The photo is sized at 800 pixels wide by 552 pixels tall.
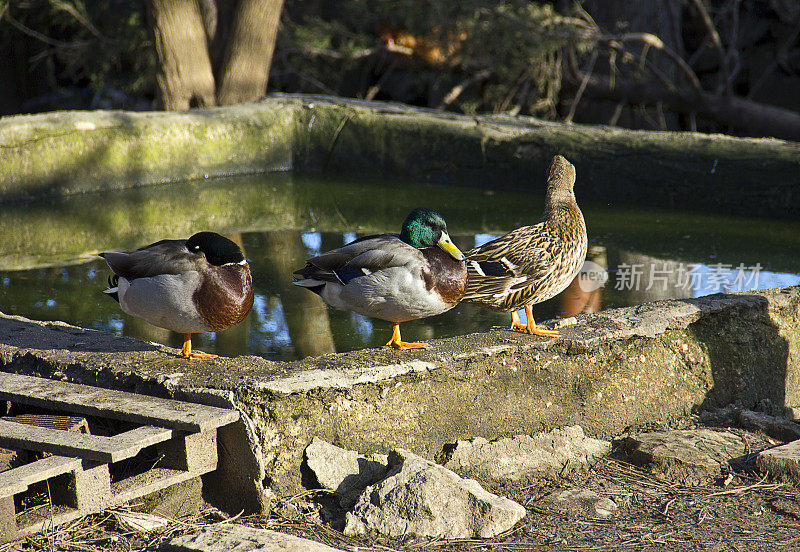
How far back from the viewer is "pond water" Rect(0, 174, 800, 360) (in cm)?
466

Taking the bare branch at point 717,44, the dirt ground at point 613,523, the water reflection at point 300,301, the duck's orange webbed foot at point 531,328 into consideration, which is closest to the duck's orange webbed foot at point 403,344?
the duck's orange webbed foot at point 531,328

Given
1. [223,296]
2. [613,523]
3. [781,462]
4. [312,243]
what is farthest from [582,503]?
[312,243]

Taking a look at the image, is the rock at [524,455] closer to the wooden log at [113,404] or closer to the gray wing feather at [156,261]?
the wooden log at [113,404]

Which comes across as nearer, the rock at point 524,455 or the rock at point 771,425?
the rock at point 524,455

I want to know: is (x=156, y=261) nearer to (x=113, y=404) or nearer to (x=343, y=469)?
(x=113, y=404)

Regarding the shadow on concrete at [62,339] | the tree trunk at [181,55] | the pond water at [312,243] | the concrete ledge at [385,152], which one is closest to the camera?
the shadow on concrete at [62,339]

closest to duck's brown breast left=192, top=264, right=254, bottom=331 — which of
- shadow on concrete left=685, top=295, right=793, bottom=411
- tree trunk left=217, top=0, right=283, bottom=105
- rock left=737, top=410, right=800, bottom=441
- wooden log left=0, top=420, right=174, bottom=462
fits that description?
wooden log left=0, top=420, right=174, bottom=462

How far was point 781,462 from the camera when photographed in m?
3.44

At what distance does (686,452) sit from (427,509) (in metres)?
1.17

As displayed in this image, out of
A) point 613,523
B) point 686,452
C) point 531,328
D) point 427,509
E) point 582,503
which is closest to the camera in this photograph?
point 427,509

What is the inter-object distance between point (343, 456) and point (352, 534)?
0.30 meters

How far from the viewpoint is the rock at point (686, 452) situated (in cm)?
349

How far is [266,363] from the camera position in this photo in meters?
3.24

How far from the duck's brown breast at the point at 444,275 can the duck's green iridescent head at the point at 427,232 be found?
0.02 m
